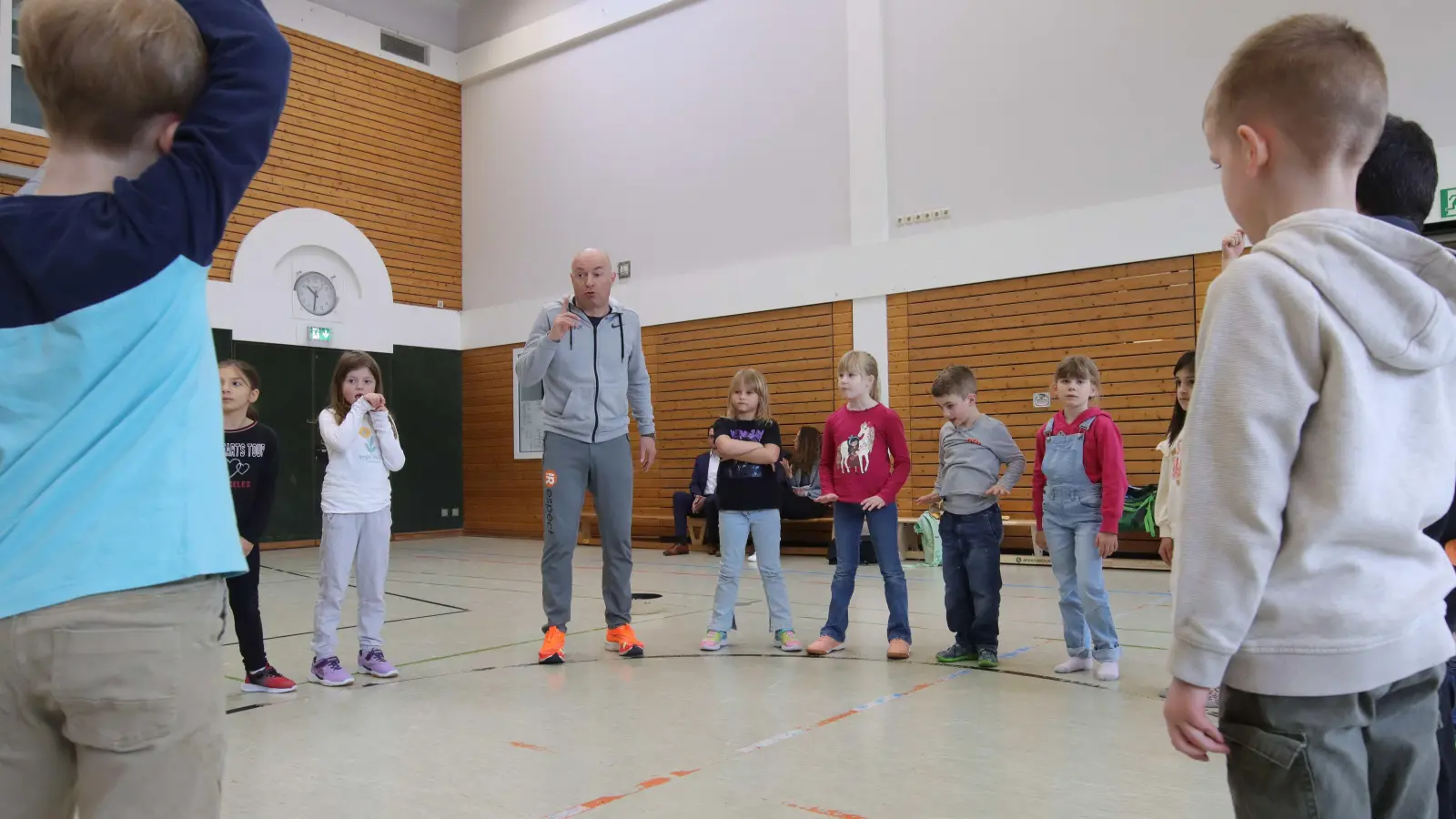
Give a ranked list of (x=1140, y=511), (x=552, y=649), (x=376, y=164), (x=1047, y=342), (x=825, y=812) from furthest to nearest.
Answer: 1. (x=376, y=164)
2. (x=1047, y=342)
3. (x=1140, y=511)
4. (x=552, y=649)
5. (x=825, y=812)

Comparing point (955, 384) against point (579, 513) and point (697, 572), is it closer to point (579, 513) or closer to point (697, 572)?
point (579, 513)

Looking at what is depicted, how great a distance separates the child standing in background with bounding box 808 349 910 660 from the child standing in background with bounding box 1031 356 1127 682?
2.27 ft

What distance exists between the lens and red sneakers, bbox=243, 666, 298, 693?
13.2ft

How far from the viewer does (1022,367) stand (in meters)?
9.28

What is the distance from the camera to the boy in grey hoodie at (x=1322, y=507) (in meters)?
1.16

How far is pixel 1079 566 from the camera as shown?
4219mm

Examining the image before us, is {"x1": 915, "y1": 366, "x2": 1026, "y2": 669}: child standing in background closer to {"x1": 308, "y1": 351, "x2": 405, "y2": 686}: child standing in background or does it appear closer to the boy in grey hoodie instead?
{"x1": 308, "y1": 351, "x2": 405, "y2": 686}: child standing in background

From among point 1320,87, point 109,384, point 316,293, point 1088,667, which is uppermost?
point 316,293

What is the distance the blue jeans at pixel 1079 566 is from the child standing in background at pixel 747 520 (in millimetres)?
1307

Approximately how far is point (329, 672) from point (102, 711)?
11.0 ft

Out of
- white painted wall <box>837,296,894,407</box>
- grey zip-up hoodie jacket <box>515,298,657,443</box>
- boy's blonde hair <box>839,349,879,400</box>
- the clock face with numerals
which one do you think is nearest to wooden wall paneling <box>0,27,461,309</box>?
the clock face with numerals

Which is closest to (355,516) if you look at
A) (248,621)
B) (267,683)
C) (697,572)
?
(248,621)

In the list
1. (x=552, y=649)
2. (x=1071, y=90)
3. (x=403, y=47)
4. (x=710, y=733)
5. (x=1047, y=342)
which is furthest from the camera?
(x=403, y=47)

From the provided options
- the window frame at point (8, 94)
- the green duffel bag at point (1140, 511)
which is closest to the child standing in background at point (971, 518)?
the green duffel bag at point (1140, 511)
